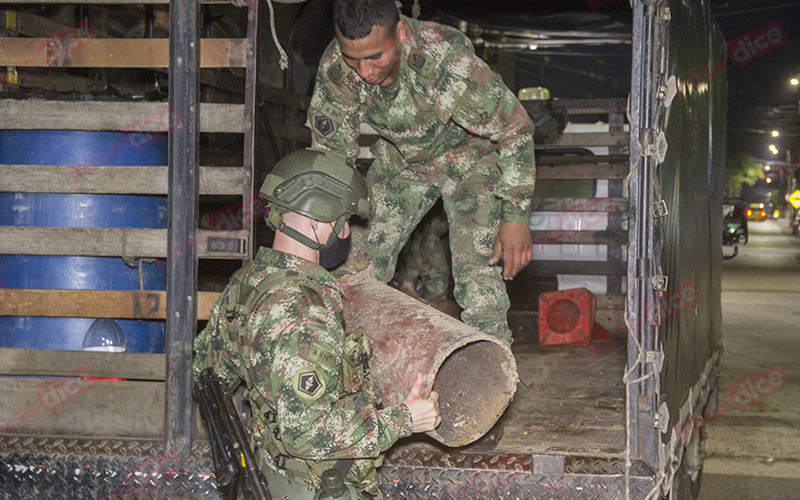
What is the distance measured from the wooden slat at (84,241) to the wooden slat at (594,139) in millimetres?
4279

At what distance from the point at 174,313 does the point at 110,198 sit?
0.66m

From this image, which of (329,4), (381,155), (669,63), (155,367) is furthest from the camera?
(329,4)

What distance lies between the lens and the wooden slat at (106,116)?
3.07m

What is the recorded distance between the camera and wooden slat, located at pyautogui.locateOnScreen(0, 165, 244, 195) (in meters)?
3.08

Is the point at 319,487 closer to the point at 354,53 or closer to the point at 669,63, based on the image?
the point at 354,53

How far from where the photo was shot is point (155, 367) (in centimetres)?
317

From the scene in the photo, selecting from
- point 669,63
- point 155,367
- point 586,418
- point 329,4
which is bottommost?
point 586,418

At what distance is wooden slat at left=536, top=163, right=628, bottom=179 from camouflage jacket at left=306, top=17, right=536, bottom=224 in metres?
3.27

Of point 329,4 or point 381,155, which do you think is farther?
point 329,4

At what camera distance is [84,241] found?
10.4 feet

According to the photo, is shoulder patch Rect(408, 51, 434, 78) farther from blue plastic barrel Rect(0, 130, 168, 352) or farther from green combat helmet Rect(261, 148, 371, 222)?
blue plastic barrel Rect(0, 130, 168, 352)

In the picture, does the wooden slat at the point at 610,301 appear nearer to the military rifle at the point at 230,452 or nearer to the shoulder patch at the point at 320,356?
the military rifle at the point at 230,452

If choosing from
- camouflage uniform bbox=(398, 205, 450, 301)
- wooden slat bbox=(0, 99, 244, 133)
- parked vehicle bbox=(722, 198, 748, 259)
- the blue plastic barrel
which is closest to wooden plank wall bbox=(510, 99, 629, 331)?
camouflage uniform bbox=(398, 205, 450, 301)

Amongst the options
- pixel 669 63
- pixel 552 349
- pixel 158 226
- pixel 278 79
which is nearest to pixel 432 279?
pixel 552 349
